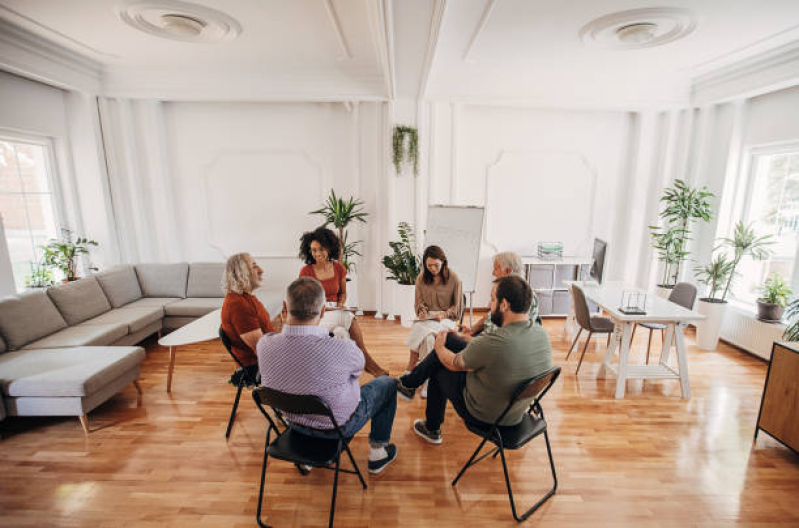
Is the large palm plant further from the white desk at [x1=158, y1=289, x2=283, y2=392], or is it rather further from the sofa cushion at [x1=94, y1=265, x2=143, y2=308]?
the sofa cushion at [x1=94, y1=265, x2=143, y2=308]

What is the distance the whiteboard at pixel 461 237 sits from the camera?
14.7ft

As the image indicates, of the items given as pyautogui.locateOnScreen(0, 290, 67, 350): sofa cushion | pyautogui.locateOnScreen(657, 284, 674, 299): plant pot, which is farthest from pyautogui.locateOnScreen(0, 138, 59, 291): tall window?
pyautogui.locateOnScreen(657, 284, 674, 299): plant pot

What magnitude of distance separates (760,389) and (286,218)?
561 cm

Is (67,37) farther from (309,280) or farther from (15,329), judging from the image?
(309,280)

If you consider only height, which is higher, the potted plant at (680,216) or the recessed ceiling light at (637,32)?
the recessed ceiling light at (637,32)

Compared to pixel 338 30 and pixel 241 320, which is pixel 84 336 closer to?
pixel 241 320

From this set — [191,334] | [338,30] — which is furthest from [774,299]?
[191,334]

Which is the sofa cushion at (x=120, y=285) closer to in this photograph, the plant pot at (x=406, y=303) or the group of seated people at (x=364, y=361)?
the group of seated people at (x=364, y=361)

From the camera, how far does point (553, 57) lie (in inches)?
149

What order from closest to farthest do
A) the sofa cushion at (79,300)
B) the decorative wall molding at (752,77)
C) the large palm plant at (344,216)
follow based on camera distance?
the decorative wall molding at (752,77) < the sofa cushion at (79,300) < the large palm plant at (344,216)

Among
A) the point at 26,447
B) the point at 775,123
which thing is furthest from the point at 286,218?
the point at 775,123

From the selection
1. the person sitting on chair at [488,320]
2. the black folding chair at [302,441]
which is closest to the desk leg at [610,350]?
the person sitting on chair at [488,320]

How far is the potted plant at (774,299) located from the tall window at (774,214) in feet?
0.56

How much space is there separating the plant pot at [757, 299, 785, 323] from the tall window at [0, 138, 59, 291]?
8.11 metres
